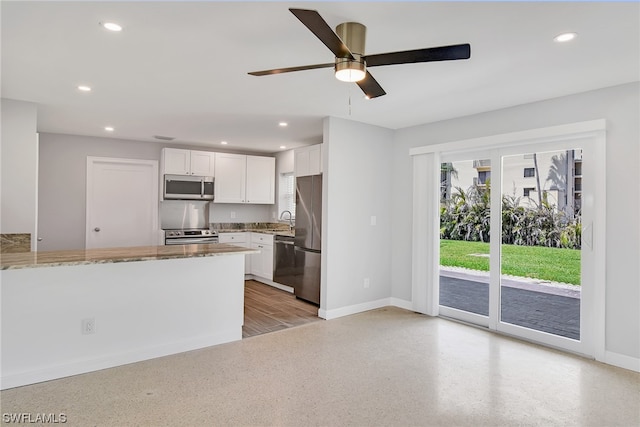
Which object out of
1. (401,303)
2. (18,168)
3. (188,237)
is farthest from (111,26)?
(401,303)

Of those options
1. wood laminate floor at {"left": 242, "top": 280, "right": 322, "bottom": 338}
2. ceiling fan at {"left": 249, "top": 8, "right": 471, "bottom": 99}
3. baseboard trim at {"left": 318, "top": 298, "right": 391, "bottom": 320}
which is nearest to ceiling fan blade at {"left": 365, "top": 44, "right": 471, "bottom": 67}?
ceiling fan at {"left": 249, "top": 8, "right": 471, "bottom": 99}

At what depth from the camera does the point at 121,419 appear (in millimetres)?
2273

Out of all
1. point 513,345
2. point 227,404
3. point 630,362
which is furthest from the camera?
point 513,345

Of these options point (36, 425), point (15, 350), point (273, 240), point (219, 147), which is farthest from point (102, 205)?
point (36, 425)

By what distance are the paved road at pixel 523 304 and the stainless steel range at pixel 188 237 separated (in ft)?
12.4

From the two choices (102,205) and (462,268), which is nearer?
(462,268)

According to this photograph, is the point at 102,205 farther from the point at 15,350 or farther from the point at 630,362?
the point at 630,362

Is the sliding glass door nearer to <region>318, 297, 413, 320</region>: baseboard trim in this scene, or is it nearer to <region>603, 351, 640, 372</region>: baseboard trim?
<region>603, 351, 640, 372</region>: baseboard trim

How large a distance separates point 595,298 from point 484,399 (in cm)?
159

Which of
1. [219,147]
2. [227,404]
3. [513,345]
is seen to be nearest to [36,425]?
[227,404]

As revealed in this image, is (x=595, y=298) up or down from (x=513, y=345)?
up

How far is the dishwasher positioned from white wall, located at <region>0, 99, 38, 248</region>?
308 cm

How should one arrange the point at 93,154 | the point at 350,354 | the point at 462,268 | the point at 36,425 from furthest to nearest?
1. the point at 93,154
2. the point at 462,268
3. the point at 350,354
4. the point at 36,425

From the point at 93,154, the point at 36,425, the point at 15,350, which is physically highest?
the point at 93,154
